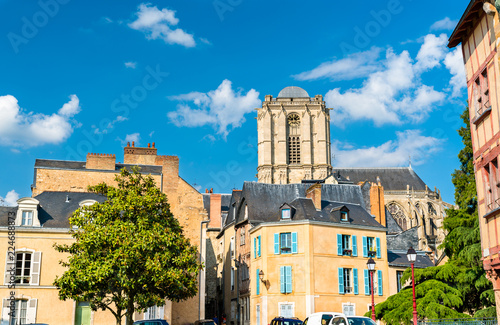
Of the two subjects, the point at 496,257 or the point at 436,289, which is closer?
the point at 496,257

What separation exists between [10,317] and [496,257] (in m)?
20.4

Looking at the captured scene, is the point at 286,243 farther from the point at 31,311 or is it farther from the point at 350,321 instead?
the point at 350,321

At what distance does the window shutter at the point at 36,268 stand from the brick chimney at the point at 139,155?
10252 millimetres

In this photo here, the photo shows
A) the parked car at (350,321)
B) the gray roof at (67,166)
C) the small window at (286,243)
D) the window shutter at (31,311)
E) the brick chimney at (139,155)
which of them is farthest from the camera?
the brick chimney at (139,155)

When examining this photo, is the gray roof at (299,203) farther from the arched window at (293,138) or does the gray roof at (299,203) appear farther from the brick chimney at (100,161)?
the arched window at (293,138)

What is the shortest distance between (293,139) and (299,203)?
4320 cm

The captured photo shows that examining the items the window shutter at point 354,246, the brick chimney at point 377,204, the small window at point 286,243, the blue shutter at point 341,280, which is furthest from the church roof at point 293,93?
the blue shutter at point 341,280

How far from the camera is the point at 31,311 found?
25141 millimetres

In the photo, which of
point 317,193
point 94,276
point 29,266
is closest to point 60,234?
point 29,266

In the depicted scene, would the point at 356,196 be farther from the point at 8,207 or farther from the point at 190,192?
the point at 8,207

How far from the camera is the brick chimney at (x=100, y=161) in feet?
106

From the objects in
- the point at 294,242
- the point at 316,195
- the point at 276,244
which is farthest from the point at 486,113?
the point at 316,195

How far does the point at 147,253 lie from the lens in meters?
20.6

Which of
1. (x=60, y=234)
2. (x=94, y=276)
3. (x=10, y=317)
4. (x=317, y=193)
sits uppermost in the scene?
(x=317, y=193)
